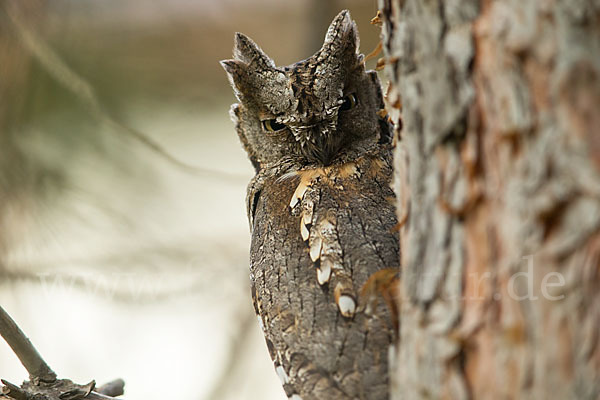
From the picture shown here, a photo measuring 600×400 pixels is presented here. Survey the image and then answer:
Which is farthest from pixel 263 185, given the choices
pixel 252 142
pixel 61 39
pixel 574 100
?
pixel 61 39

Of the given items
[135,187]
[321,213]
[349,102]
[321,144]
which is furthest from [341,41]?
[135,187]

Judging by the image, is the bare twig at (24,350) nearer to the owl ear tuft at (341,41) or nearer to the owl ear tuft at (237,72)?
the owl ear tuft at (237,72)

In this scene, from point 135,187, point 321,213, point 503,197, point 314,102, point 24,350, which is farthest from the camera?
point 135,187

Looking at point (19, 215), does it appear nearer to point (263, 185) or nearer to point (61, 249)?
point (61, 249)

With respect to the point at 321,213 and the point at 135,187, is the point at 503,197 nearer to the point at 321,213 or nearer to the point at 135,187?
the point at 321,213

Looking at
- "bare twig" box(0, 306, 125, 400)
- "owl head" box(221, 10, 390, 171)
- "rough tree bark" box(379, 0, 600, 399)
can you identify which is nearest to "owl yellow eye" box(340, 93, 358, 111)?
"owl head" box(221, 10, 390, 171)

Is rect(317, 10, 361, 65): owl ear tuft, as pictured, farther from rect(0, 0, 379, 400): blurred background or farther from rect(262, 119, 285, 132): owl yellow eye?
rect(0, 0, 379, 400): blurred background

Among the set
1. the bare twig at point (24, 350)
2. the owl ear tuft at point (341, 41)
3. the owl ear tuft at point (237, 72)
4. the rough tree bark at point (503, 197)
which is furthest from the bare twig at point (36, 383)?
the owl ear tuft at point (341, 41)
